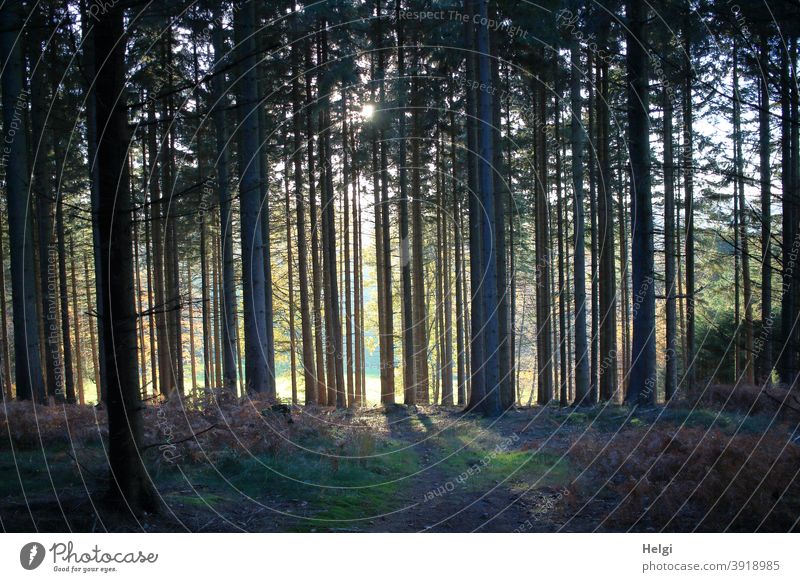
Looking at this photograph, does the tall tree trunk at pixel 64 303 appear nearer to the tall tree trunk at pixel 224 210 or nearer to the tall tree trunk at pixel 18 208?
the tall tree trunk at pixel 18 208

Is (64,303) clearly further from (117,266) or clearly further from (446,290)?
(446,290)

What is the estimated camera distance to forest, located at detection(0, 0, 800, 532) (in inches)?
249

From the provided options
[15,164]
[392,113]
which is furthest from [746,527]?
[392,113]

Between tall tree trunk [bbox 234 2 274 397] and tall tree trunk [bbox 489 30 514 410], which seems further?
tall tree trunk [bbox 489 30 514 410]

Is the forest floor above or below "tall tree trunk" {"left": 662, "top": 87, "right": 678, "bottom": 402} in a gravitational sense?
below

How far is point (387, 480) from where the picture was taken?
879cm

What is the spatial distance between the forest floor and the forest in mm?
50

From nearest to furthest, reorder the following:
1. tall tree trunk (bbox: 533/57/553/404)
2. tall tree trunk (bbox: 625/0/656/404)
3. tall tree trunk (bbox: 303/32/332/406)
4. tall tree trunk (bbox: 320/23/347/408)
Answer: tall tree trunk (bbox: 625/0/656/404) < tall tree trunk (bbox: 303/32/332/406) < tall tree trunk (bbox: 320/23/347/408) < tall tree trunk (bbox: 533/57/553/404)

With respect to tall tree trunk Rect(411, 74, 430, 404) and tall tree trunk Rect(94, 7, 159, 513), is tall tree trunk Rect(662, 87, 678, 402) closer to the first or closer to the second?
tall tree trunk Rect(411, 74, 430, 404)

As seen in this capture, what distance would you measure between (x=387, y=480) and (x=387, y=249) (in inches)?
626

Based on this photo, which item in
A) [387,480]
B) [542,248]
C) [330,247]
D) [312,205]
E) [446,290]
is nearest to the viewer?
[387,480]

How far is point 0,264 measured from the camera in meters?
23.5

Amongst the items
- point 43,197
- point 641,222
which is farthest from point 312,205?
point 641,222

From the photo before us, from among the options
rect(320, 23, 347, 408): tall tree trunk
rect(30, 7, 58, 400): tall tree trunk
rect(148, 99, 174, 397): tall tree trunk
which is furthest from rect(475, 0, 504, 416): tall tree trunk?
rect(148, 99, 174, 397): tall tree trunk
